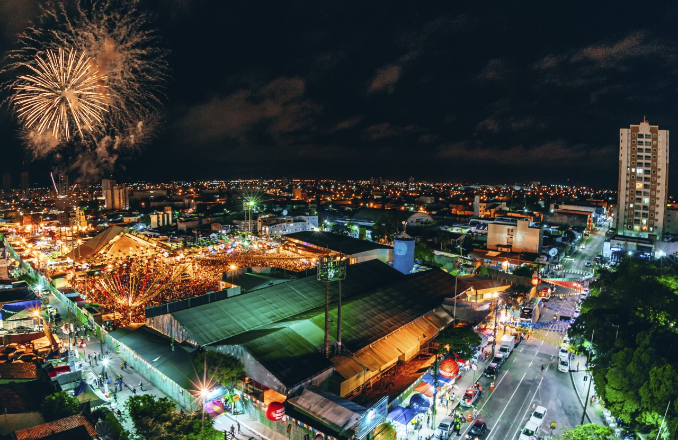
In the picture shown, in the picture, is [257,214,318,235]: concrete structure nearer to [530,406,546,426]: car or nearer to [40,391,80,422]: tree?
[40,391,80,422]: tree

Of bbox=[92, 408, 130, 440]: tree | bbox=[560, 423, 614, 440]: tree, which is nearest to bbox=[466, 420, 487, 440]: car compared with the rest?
bbox=[560, 423, 614, 440]: tree

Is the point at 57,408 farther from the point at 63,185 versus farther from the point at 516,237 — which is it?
the point at 63,185

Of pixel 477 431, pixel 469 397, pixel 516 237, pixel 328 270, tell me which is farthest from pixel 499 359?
pixel 516 237

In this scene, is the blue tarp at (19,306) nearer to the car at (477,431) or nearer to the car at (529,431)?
the car at (477,431)

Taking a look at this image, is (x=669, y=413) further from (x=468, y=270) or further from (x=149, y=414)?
(x=468, y=270)

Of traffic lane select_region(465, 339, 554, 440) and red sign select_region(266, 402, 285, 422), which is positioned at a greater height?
red sign select_region(266, 402, 285, 422)

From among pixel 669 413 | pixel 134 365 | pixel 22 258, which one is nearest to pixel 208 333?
pixel 134 365
